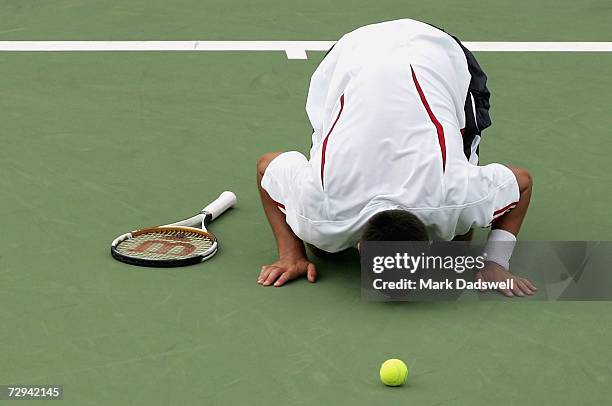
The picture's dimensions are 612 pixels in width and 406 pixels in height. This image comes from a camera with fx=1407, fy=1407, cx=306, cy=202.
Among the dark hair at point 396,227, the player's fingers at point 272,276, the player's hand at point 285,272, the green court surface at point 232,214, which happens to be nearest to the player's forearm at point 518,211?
the green court surface at point 232,214

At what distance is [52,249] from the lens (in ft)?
19.6

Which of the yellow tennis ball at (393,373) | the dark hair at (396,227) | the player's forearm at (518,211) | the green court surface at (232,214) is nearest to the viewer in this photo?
the yellow tennis ball at (393,373)

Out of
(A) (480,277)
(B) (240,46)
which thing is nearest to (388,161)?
(A) (480,277)

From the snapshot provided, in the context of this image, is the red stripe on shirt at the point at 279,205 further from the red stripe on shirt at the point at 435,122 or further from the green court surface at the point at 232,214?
the red stripe on shirt at the point at 435,122

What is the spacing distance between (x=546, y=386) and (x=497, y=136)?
297 cm

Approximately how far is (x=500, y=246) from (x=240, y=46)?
12.6 feet

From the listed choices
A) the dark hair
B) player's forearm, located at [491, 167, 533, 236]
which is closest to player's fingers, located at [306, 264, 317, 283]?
the dark hair

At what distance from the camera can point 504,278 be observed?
5613 mm

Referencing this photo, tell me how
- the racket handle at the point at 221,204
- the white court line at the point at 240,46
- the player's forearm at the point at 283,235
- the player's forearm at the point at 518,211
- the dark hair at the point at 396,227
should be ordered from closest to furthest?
1. the dark hair at the point at 396,227
2. the player's forearm at the point at 518,211
3. the player's forearm at the point at 283,235
4. the racket handle at the point at 221,204
5. the white court line at the point at 240,46

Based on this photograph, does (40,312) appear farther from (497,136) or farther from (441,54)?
(497,136)

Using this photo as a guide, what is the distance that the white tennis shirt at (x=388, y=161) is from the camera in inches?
207

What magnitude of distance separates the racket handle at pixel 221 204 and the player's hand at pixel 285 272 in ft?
2.24

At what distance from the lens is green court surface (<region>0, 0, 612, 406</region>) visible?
487 centimetres

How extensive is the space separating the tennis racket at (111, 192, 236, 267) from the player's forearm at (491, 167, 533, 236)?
122cm
